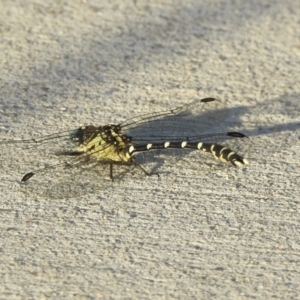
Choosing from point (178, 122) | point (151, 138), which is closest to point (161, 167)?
point (151, 138)

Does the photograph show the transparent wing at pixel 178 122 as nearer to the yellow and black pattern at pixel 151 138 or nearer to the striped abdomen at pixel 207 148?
the yellow and black pattern at pixel 151 138

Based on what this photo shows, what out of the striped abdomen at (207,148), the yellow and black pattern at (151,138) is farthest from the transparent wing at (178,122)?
the striped abdomen at (207,148)

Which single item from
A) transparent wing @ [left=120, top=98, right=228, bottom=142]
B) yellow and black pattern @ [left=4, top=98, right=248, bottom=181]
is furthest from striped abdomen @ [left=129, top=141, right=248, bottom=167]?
transparent wing @ [left=120, top=98, right=228, bottom=142]

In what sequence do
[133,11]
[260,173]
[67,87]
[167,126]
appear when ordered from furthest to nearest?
1. [133,11]
2. [67,87]
3. [167,126]
4. [260,173]

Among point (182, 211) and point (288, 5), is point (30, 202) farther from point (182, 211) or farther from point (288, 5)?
point (288, 5)

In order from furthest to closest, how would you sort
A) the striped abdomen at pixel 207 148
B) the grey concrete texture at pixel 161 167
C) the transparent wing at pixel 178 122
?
the transparent wing at pixel 178 122
the striped abdomen at pixel 207 148
the grey concrete texture at pixel 161 167

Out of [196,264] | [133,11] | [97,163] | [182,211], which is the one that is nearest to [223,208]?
[182,211]

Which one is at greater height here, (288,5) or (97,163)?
(288,5)

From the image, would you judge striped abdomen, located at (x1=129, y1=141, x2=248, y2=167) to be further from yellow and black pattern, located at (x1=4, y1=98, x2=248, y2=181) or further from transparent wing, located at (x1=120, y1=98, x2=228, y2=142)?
transparent wing, located at (x1=120, y1=98, x2=228, y2=142)

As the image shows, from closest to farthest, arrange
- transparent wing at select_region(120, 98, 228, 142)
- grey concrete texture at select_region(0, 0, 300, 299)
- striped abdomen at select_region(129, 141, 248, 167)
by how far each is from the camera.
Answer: grey concrete texture at select_region(0, 0, 300, 299)
striped abdomen at select_region(129, 141, 248, 167)
transparent wing at select_region(120, 98, 228, 142)
